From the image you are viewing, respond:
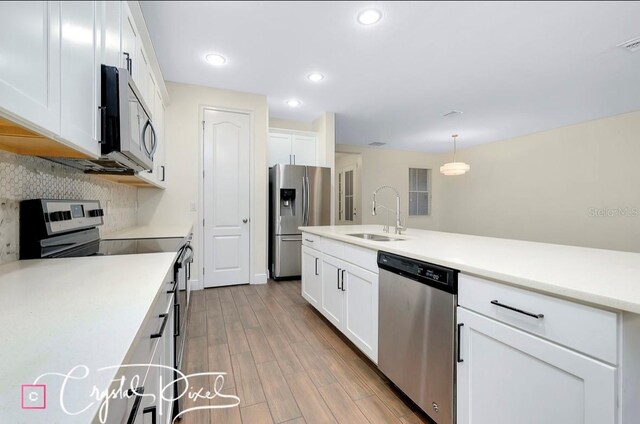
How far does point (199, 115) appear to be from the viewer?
10.8 feet

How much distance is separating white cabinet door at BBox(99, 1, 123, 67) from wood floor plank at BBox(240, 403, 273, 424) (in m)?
1.71

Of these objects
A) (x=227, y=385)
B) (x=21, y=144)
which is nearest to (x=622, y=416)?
(x=227, y=385)

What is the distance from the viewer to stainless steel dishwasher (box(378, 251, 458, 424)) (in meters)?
1.15

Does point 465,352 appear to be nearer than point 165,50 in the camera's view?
Yes

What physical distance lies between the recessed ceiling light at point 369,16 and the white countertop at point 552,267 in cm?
165

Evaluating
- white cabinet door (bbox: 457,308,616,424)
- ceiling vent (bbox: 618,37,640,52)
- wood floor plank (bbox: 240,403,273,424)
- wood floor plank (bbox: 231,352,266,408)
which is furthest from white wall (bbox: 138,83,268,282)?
ceiling vent (bbox: 618,37,640,52)

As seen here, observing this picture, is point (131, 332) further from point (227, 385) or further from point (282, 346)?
point (282, 346)

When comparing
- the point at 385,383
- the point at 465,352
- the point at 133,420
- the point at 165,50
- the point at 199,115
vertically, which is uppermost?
the point at 165,50

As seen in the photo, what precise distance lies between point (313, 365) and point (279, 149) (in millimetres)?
3054

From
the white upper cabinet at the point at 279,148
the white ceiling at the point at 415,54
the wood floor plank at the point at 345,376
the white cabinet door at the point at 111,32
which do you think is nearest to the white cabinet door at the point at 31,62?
the white cabinet door at the point at 111,32

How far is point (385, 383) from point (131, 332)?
1.50 metres

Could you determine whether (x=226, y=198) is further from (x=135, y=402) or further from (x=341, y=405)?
(x=135, y=402)

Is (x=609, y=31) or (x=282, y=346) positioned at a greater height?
(x=609, y=31)

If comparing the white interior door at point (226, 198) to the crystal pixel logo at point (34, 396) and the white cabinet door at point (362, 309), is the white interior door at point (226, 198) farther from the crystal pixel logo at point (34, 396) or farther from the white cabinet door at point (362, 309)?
the crystal pixel logo at point (34, 396)
